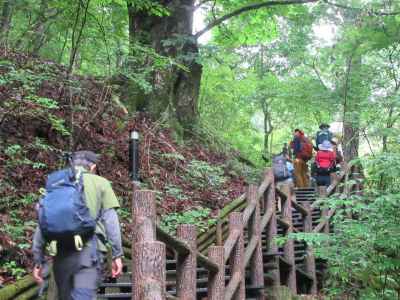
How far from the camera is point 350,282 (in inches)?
265

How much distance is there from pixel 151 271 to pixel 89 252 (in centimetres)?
53

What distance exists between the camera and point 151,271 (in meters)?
3.80

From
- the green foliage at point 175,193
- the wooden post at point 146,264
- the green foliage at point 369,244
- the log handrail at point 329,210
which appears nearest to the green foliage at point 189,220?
the green foliage at point 175,193

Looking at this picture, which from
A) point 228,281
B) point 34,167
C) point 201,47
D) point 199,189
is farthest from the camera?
point 201,47

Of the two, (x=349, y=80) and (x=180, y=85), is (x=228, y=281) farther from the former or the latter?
(x=349, y=80)

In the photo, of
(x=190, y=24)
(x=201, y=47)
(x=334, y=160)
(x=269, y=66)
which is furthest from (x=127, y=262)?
(x=269, y=66)

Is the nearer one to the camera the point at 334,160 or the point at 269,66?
the point at 334,160

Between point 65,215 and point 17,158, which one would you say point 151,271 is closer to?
point 65,215

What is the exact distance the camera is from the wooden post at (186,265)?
15.2 ft

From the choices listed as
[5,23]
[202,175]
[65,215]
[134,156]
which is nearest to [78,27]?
[134,156]

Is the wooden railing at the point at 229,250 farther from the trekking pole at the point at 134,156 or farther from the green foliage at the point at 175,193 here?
the trekking pole at the point at 134,156

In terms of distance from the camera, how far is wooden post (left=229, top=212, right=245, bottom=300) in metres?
6.09

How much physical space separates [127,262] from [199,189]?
427cm

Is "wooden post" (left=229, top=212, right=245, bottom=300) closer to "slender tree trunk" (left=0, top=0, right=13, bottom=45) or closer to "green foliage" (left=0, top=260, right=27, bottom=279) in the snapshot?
"green foliage" (left=0, top=260, right=27, bottom=279)
